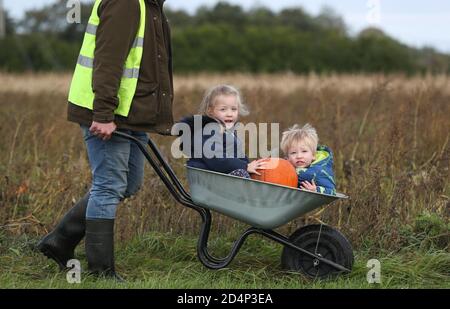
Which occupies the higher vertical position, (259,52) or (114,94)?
(114,94)

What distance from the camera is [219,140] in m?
4.49

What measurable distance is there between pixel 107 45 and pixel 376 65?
2268 centimetres

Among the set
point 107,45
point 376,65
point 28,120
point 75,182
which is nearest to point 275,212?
point 107,45

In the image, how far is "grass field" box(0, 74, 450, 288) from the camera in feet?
15.8

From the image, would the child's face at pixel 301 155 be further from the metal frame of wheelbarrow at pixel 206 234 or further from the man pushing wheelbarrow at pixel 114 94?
the man pushing wheelbarrow at pixel 114 94

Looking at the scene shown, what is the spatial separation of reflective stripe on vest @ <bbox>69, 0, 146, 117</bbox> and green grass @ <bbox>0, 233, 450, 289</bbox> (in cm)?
102

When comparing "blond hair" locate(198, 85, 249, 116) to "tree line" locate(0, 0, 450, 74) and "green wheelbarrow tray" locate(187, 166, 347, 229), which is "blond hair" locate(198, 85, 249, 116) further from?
"tree line" locate(0, 0, 450, 74)

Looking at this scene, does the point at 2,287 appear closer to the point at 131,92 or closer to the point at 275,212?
the point at 131,92

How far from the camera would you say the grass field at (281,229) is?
15.8 feet

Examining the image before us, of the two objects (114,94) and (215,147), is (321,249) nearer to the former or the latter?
(215,147)

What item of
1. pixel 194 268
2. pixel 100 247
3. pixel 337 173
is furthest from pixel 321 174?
pixel 337 173

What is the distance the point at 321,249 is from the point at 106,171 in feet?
4.37

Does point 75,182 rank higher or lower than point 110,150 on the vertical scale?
lower

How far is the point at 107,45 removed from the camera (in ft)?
14.2
